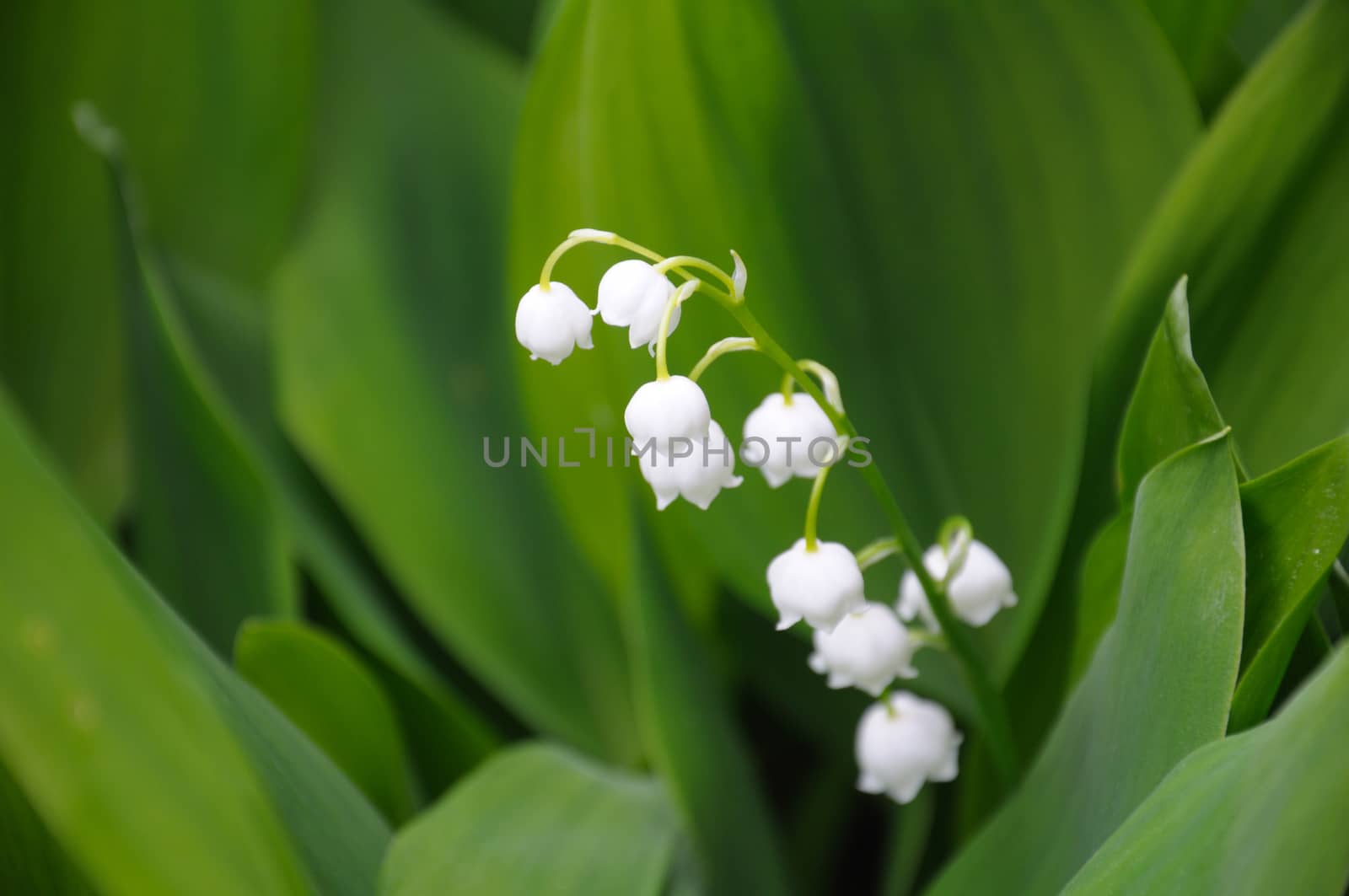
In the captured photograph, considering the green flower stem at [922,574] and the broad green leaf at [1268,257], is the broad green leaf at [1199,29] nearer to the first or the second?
the broad green leaf at [1268,257]

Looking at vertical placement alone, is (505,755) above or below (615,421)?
below

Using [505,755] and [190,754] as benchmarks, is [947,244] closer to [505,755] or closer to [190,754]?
[505,755]

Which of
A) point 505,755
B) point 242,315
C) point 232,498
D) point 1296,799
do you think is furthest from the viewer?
point 242,315

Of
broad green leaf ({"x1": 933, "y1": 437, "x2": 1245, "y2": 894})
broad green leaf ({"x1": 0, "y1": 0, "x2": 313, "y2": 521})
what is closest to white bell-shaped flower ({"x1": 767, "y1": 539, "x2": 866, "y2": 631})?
broad green leaf ({"x1": 933, "y1": 437, "x2": 1245, "y2": 894})

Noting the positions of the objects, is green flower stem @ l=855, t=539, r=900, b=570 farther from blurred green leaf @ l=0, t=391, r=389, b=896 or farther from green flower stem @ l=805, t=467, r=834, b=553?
blurred green leaf @ l=0, t=391, r=389, b=896

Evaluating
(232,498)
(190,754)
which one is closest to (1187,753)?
(190,754)
